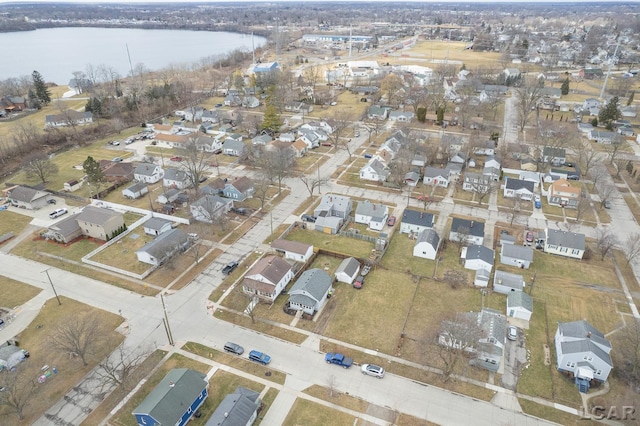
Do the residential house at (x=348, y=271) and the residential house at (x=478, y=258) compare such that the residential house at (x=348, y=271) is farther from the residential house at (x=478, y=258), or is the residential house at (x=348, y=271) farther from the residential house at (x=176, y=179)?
the residential house at (x=176, y=179)

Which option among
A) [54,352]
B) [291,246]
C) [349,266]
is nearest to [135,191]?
[291,246]

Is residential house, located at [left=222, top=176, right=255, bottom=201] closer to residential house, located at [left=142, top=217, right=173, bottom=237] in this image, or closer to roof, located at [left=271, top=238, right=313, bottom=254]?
residential house, located at [left=142, top=217, right=173, bottom=237]

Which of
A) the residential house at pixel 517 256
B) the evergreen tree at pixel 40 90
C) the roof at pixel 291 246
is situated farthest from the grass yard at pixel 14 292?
the evergreen tree at pixel 40 90

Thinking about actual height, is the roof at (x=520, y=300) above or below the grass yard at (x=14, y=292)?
above

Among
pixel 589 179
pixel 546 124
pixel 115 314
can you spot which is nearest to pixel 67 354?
pixel 115 314

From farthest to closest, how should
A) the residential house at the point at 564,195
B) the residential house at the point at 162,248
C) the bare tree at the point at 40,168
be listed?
the bare tree at the point at 40,168 → the residential house at the point at 564,195 → the residential house at the point at 162,248

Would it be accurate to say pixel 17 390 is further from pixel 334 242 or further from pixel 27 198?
pixel 27 198
